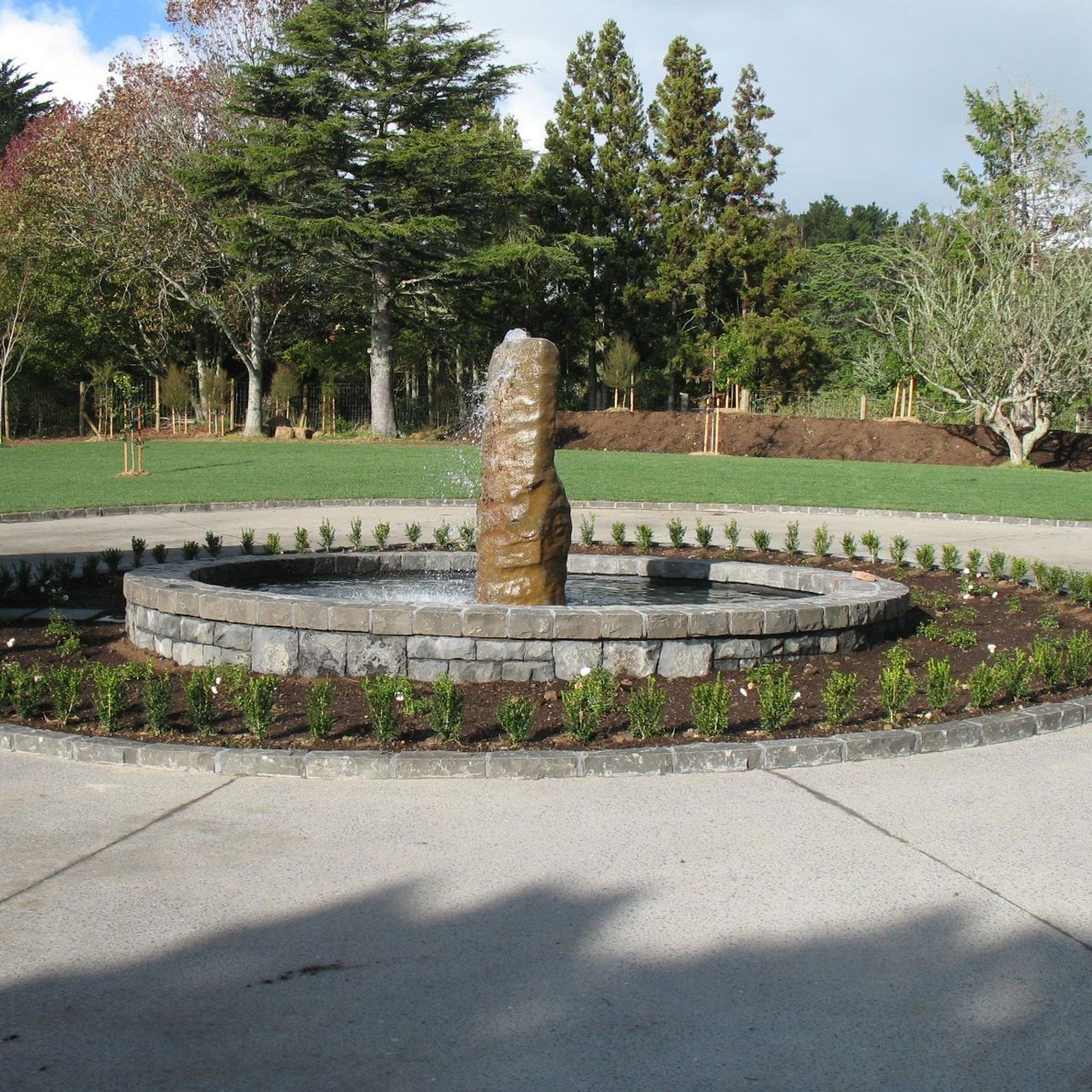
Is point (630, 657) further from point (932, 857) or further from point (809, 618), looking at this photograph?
point (932, 857)

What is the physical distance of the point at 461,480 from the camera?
26.5 meters

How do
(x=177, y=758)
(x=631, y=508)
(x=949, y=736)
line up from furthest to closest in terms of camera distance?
(x=631, y=508) < (x=949, y=736) < (x=177, y=758)

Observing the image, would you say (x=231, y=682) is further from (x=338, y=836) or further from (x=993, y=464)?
(x=993, y=464)

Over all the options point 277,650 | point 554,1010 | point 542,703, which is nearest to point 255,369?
point 277,650

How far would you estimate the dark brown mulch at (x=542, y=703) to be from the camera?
240 inches

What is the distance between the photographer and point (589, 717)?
5.99 metres

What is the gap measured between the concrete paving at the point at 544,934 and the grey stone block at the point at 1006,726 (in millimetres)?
801

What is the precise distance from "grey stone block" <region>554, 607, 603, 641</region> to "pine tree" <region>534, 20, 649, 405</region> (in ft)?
123

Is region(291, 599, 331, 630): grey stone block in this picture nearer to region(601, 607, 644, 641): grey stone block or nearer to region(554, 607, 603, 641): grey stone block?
region(554, 607, 603, 641): grey stone block

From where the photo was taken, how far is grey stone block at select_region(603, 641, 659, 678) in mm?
7234

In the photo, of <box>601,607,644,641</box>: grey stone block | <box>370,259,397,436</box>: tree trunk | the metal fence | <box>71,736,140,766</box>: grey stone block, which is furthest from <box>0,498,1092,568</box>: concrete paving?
the metal fence

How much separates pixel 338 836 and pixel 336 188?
3405 centimetres

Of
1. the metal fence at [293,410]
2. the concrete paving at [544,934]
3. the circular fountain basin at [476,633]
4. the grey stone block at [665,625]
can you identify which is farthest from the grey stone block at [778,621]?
the metal fence at [293,410]

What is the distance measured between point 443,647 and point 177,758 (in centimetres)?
190
